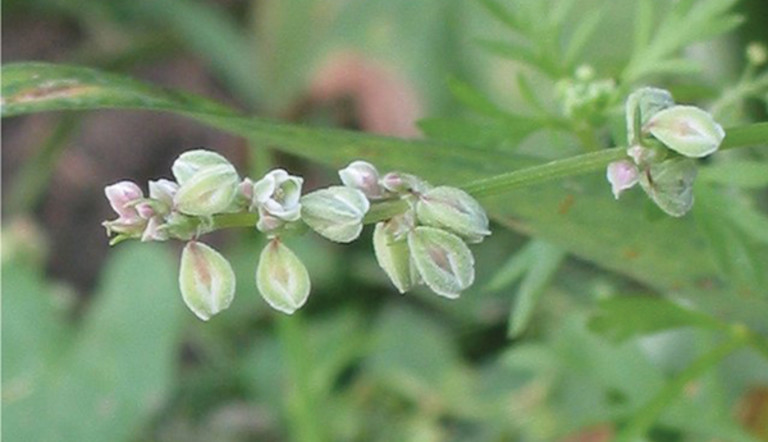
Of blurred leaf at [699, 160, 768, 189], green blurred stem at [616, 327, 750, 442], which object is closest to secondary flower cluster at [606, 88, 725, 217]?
blurred leaf at [699, 160, 768, 189]

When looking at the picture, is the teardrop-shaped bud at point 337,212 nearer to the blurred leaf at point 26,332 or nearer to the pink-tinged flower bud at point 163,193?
the pink-tinged flower bud at point 163,193

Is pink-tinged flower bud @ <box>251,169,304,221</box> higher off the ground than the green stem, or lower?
lower

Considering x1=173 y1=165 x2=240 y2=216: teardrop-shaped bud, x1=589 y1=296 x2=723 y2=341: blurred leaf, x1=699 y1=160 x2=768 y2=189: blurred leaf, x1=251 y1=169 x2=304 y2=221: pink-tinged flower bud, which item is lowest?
x1=173 y1=165 x2=240 y2=216: teardrop-shaped bud

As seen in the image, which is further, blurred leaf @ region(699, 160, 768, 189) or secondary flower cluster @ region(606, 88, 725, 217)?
blurred leaf @ region(699, 160, 768, 189)

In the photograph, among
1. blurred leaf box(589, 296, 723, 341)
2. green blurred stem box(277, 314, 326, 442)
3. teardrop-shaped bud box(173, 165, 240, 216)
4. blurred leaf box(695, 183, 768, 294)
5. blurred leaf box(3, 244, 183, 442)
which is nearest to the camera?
teardrop-shaped bud box(173, 165, 240, 216)

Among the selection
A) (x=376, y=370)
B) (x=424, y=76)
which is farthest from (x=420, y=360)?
(x=424, y=76)

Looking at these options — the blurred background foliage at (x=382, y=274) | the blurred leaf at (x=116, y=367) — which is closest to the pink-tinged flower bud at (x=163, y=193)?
the blurred background foliage at (x=382, y=274)

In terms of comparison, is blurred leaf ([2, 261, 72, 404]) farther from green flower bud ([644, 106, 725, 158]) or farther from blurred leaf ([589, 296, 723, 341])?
green flower bud ([644, 106, 725, 158])
